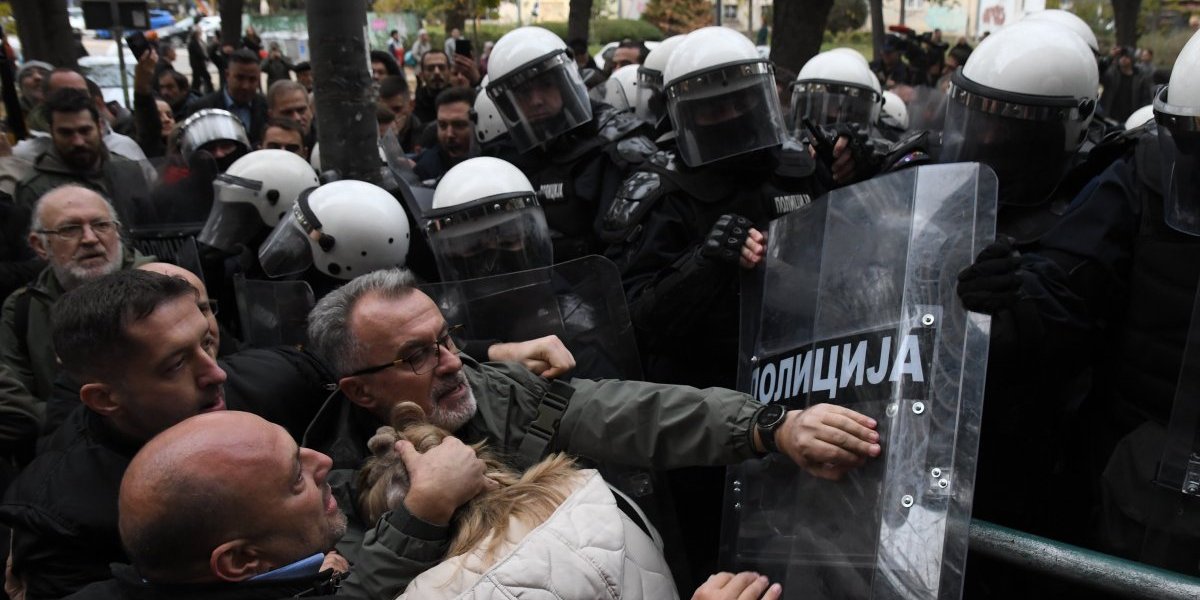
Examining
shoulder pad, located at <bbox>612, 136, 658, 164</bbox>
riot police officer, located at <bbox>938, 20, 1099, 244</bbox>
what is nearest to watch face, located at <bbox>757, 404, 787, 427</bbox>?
riot police officer, located at <bbox>938, 20, 1099, 244</bbox>

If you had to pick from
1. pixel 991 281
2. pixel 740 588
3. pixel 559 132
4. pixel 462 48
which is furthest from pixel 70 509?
pixel 462 48

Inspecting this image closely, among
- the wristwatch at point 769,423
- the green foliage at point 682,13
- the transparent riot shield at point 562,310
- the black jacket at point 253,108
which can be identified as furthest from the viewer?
the green foliage at point 682,13

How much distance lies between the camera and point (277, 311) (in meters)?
3.26

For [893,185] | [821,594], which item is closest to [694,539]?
[821,594]

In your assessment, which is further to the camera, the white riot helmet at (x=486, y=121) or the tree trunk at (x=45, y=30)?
the tree trunk at (x=45, y=30)

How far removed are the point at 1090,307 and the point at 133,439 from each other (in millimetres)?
2281

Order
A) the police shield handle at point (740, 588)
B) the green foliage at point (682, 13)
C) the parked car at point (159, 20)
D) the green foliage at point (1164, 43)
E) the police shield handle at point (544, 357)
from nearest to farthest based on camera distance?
1. the police shield handle at point (740, 588)
2. the police shield handle at point (544, 357)
3. the green foliage at point (1164, 43)
4. the green foliage at point (682, 13)
5. the parked car at point (159, 20)

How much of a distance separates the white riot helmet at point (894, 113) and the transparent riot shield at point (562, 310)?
3950 millimetres

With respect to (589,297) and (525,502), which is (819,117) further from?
(525,502)

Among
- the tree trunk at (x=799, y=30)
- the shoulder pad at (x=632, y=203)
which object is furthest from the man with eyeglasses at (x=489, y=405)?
the tree trunk at (x=799, y=30)

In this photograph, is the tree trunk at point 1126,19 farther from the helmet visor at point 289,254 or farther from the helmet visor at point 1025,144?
the helmet visor at point 289,254

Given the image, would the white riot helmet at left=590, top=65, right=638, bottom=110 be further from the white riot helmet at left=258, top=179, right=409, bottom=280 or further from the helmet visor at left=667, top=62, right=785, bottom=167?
the white riot helmet at left=258, top=179, right=409, bottom=280

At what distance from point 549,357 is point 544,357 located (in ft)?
0.06

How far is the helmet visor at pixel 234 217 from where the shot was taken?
413 centimetres
